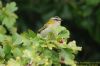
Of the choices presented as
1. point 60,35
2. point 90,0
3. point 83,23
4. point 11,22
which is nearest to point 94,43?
point 83,23

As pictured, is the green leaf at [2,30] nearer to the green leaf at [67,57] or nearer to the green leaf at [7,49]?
the green leaf at [7,49]

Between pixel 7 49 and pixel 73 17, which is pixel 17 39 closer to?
pixel 7 49

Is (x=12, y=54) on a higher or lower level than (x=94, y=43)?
lower

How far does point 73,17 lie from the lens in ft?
29.0

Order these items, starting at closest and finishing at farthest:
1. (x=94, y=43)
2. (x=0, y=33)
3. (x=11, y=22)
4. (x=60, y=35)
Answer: (x=60, y=35), (x=0, y=33), (x=11, y=22), (x=94, y=43)

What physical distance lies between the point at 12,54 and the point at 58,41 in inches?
11.3

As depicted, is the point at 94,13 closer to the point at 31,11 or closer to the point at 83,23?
the point at 83,23

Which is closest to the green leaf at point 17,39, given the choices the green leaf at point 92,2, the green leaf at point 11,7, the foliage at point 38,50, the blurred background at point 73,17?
the foliage at point 38,50

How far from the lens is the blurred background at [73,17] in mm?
8481

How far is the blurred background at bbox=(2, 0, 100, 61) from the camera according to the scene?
334 inches

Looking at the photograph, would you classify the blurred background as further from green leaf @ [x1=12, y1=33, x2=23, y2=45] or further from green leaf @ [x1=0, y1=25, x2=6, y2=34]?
green leaf @ [x1=12, y1=33, x2=23, y2=45]

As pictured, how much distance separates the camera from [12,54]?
3.10 m

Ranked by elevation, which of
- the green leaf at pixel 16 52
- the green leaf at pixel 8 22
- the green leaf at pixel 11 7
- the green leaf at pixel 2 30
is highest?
the green leaf at pixel 11 7

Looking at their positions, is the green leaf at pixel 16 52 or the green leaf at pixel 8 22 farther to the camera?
the green leaf at pixel 8 22
